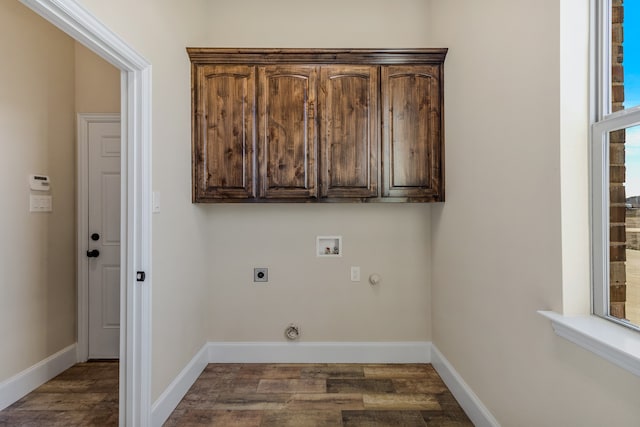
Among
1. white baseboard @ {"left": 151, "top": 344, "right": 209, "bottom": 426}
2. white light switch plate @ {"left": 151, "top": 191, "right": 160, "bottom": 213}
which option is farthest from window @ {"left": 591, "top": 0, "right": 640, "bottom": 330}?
white baseboard @ {"left": 151, "top": 344, "right": 209, "bottom": 426}

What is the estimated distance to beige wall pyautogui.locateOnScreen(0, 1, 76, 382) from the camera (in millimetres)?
2309

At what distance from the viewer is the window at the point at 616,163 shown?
118 centimetres

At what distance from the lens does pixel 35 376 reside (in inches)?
97.9

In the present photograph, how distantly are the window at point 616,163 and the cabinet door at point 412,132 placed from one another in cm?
131

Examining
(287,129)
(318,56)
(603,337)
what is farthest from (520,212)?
(318,56)

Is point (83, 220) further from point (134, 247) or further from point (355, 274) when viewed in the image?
point (355, 274)

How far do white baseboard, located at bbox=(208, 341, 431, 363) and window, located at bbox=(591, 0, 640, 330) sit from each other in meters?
1.82

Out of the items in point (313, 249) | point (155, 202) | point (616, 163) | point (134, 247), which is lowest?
point (313, 249)

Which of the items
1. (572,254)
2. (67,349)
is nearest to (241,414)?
(67,349)

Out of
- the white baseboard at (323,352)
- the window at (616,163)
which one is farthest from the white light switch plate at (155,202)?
the window at (616,163)

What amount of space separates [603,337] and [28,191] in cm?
340

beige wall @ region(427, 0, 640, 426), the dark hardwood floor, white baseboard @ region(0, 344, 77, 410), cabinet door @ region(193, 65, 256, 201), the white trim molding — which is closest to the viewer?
beige wall @ region(427, 0, 640, 426)

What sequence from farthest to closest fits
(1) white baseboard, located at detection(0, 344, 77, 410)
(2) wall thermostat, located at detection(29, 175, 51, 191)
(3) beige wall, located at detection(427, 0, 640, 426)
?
(2) wall thermostat, located at detection(29, 175, 51, 191) → (1) white baseboard, located at detection(0, 344, 77, 410) → (3) beige wall, located at detection(427, 0, 640, 426)

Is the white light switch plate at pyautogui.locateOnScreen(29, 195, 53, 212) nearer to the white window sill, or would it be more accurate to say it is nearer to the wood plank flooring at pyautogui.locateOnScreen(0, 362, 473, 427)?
the wood plank flooring at pyautogui.locateOnScreen(0, 362, 473, 427)
